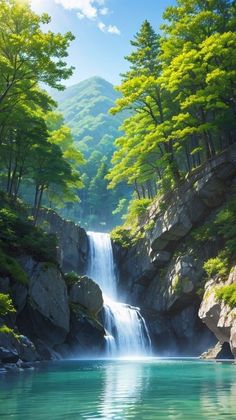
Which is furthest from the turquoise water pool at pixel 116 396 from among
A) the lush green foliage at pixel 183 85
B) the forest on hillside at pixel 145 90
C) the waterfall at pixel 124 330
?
the lush green foliage at pixel 183 85

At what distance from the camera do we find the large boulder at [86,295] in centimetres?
3058

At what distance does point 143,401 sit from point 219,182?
80.9 ft

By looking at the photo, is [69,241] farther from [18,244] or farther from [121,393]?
[121,393]

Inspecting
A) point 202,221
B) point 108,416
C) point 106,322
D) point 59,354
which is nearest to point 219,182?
point 202,221

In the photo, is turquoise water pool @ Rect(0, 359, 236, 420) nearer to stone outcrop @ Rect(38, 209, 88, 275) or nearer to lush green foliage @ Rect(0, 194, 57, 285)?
lush green foliage @ Rect(0, 194, 57, 285)

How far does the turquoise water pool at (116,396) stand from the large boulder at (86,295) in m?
12.9

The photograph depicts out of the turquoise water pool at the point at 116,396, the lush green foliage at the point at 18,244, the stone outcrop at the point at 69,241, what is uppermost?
the stone outcrop at the point at 69,241

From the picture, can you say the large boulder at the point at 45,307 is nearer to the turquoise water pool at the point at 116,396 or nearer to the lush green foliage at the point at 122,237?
the turquoise water pool at the point at 116,396

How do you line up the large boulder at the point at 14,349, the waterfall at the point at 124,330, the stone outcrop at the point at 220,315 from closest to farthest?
the large boulder at the point at 14,349
the stone outcrop at the point at 220,315
the waterfall at the point at 124,330

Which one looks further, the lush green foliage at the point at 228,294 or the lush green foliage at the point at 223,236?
the lush green foliage at the point at 223,236

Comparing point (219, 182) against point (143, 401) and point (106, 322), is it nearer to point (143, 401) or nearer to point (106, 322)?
point (106, 322)

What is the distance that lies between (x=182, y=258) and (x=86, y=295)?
760 centimetres

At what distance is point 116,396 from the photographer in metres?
11.8

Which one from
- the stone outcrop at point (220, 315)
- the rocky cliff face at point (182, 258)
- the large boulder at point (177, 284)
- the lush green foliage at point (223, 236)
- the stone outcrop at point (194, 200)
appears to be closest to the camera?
the stone outcrop at point (220, 315)
